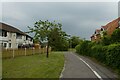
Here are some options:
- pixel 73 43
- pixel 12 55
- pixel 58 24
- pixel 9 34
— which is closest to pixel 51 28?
pixel 58 24

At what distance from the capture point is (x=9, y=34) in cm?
5616

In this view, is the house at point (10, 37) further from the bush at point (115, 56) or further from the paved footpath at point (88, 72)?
the bush at point (115, 56)

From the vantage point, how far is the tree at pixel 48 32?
34.4m

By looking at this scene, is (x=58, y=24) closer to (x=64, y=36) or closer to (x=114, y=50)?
(x=64, y=36)

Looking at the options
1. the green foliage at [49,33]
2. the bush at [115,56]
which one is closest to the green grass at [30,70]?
the bush at [115,56]

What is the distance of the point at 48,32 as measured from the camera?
3450 centimetres

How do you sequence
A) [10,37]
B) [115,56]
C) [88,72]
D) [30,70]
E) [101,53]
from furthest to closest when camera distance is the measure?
[10,37] < [101,53] < [115,56] < [30,70] < [88,72]

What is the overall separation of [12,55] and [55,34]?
334 inches

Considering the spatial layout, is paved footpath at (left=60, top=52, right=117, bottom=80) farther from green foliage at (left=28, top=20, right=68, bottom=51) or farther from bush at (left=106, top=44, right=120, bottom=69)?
green foliage at (left=28, top=20, right=68, bottom=51)

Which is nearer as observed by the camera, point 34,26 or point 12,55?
point 12,55

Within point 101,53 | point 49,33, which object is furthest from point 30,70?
point 49,33

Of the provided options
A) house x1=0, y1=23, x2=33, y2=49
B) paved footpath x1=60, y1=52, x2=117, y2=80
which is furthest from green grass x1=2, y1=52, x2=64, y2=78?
house x1=0, y1=23, x2=33, y2=49

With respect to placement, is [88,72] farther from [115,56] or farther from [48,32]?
[48,32]

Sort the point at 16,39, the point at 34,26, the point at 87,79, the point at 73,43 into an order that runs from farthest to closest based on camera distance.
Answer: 1. the point at 73,43
2. the point at 16,39
3. the point at 34,26
4. the point at 87,79
